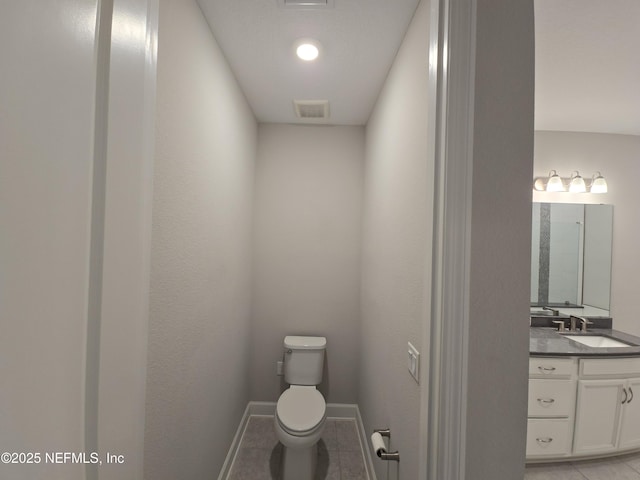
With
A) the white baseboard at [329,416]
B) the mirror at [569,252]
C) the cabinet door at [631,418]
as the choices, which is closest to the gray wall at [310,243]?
the white baseboard at [329,416]

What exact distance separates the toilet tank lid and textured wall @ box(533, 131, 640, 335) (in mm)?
2280

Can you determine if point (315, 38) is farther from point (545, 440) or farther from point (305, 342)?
point (545, 440)

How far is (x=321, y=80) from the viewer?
187cm

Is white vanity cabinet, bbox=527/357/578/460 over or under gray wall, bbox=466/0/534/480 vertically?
under

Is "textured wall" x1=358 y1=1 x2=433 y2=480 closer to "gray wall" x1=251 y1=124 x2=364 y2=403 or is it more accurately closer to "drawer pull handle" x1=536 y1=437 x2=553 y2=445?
"gray wall" x1=251 y1=124 x2=364 y2=403

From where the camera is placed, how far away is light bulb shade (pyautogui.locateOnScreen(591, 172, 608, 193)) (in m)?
2.52

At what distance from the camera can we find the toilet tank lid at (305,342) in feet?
7.88

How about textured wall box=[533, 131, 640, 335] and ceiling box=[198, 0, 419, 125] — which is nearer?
ceiling box=[198, 0, 419, 125]

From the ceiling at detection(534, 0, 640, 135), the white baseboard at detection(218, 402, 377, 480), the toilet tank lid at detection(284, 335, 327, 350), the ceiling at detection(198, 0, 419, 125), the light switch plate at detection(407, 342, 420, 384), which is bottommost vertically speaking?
the white baseboard at detection(218, 402, 377, 480)

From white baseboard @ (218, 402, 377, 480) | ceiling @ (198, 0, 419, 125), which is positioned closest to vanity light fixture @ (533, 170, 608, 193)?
ceiling @ (198, 0, 419, 125)

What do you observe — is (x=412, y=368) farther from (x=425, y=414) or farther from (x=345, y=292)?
(x=345, y=292)

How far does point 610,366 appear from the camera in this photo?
209 cm

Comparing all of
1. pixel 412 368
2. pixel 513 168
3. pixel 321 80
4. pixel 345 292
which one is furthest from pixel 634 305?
pixel 321 80

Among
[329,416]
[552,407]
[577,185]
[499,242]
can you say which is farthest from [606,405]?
[499,242]
